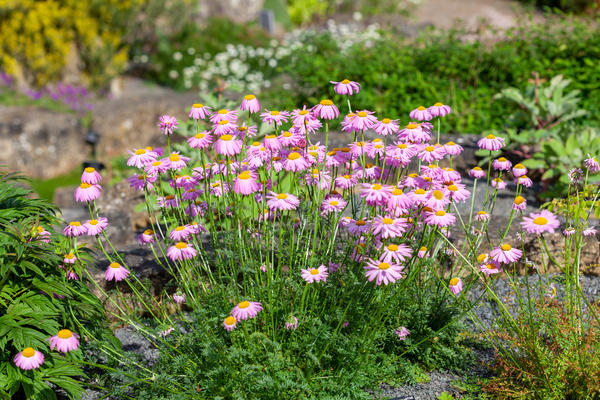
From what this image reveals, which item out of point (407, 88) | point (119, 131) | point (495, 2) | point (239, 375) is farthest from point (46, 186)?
point (495, 2)

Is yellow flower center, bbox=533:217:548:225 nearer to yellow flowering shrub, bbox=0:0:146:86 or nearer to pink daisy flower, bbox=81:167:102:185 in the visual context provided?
pink daisy flower, bbox=81:167:102:185

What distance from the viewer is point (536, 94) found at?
5238mm

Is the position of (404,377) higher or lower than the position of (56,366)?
lower

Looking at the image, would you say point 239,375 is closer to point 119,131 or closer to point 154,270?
point 154,270

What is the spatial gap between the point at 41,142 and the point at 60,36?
296 centimetres

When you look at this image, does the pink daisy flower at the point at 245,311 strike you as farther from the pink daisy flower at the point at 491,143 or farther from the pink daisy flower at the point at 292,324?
the pink daisy flower at the point at 491,143

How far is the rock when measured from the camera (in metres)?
8.10

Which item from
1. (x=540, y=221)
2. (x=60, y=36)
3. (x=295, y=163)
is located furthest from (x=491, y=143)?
(x=60, y=36)

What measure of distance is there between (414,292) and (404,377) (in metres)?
0.41

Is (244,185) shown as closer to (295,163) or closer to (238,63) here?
(295,163)

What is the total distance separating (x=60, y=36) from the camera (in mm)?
10195

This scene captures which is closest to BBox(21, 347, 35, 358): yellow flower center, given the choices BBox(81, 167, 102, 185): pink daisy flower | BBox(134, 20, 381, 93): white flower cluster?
BBox(81, 167, 102, 185): pink daisy flower

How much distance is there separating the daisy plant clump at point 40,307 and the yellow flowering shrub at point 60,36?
8434 mm

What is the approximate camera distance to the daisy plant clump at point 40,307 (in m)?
2.36
